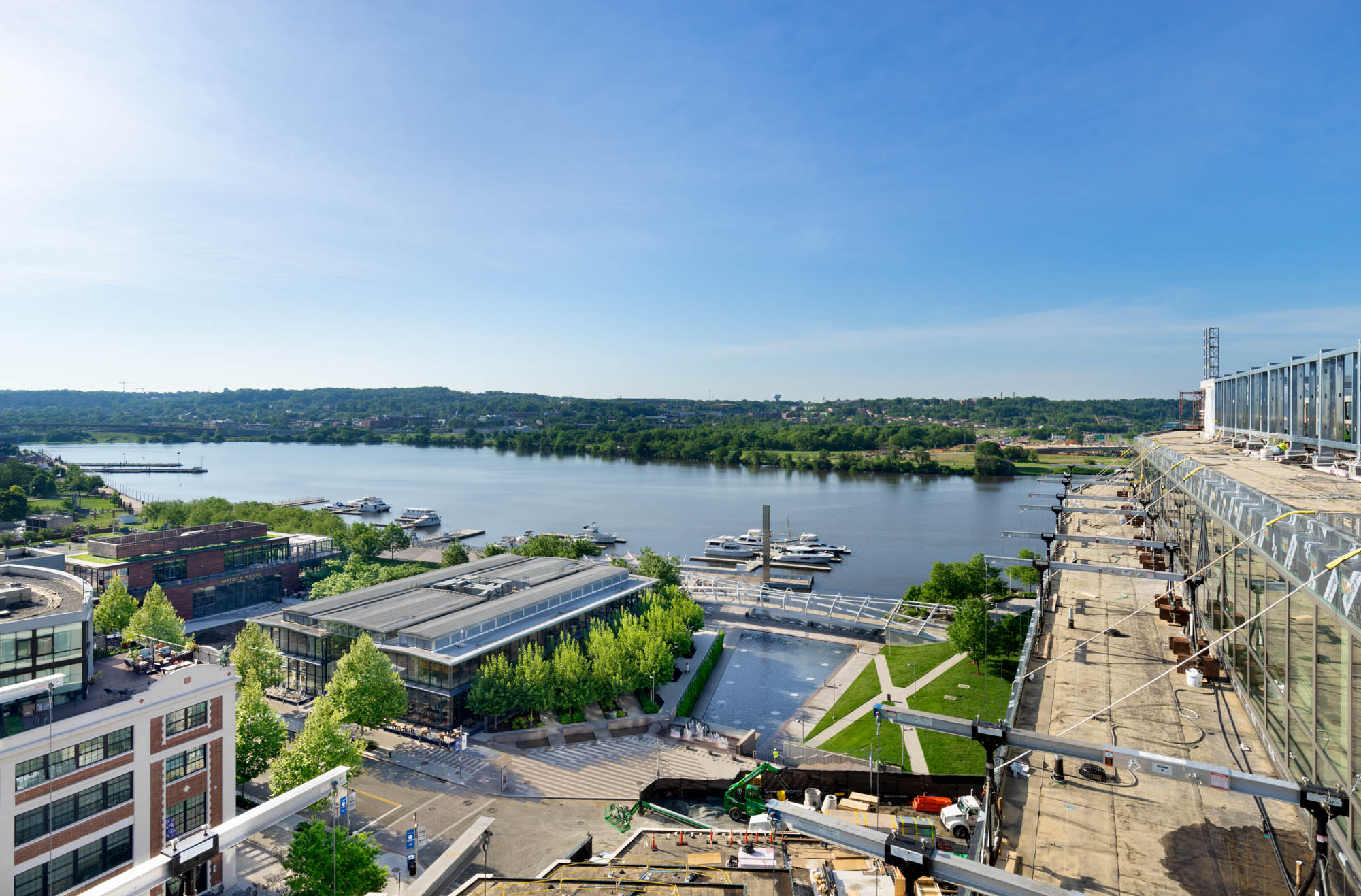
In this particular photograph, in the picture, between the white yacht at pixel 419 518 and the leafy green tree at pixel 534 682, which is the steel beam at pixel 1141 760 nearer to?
the leafy green tree at pixel 534 682

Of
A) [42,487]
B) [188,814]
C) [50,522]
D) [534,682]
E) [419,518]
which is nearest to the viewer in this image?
[188,814]

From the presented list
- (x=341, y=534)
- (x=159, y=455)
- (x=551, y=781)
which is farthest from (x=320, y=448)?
(x=551, y=781)

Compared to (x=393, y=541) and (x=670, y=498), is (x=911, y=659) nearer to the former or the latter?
(x=393, y=541)

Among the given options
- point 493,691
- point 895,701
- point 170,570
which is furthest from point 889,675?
point 170,570

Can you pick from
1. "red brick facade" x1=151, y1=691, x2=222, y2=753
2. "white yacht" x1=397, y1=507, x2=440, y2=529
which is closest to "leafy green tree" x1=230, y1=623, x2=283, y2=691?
"red brick facade" x1=151, y1=691, x2=222, y2=753

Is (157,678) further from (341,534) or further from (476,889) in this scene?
(341,534)

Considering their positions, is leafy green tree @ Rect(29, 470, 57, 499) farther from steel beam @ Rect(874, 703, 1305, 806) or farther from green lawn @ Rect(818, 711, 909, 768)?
steel beam @ Rect(874, 703, 1305, 806)
